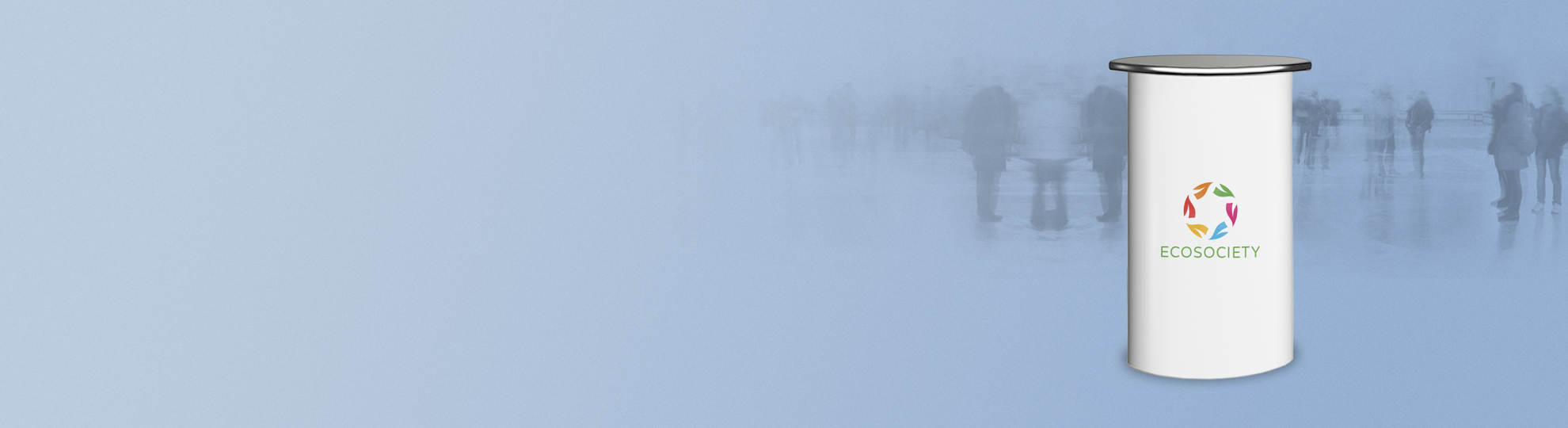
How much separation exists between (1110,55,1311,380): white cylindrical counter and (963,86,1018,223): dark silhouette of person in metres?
2.89

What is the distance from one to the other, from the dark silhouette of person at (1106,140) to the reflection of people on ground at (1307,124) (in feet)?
3.60

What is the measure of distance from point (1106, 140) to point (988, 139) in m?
0.76

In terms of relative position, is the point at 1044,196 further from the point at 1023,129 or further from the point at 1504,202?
the point at 1504,202

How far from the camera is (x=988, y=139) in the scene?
10.3 metres

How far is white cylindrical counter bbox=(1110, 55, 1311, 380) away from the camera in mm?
6867

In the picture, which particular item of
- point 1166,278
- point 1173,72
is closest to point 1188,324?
point 1166,278

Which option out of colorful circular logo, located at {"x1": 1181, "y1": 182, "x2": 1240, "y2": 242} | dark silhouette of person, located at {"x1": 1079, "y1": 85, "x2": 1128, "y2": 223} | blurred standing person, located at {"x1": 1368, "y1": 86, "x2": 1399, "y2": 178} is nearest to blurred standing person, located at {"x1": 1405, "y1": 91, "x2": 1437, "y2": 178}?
blurred standing person, located at {"x1": 1368, "y1": 86, "x2": 1399, "y2": 178}

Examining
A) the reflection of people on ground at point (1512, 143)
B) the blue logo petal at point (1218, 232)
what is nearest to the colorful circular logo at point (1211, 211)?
the blue logo petal at point (1218, 232)

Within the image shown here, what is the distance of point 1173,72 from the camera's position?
684 cm

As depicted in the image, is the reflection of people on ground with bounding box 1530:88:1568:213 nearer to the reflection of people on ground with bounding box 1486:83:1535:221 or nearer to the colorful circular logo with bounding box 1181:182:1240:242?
the reflection of people on ground with bounding box 1486:83:1535:221

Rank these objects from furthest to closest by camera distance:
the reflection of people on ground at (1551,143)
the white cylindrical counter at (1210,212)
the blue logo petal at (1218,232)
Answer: the reflection of people on ground at (1551,143) → the blue logo petal at (1218,232) → the white cylindrical counter at (1210,212)

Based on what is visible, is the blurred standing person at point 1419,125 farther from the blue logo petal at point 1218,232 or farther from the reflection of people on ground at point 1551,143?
the blue logo petal at point 1218,232

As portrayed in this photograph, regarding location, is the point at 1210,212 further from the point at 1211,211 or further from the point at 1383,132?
the point at 1383,132

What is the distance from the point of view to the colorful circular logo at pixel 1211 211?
273 inches
